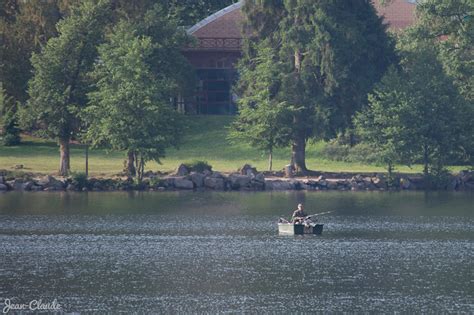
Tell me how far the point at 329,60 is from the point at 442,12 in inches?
462

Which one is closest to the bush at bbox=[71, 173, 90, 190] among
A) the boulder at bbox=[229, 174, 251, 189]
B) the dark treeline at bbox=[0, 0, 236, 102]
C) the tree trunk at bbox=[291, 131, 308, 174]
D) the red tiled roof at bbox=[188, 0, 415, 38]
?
the boulder at bbox=[229, 174, 251, 189]

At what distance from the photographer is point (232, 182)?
85750 mm

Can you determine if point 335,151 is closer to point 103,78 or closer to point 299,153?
point 299,153

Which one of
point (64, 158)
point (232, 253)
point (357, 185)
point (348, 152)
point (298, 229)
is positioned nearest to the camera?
point (232, 253)

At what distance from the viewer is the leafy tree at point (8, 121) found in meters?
94.3

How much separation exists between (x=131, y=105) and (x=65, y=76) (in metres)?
6.72

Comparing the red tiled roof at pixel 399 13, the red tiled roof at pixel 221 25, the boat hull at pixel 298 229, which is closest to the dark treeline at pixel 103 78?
the red tiled roof at pixel 221 25

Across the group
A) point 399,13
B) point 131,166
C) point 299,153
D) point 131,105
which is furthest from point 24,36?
point 399,13

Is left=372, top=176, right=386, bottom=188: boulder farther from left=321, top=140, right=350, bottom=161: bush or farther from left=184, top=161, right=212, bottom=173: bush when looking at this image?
left=184, top=161, right=212, bottom=173: bush

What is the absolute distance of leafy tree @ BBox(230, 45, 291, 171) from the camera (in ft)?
291

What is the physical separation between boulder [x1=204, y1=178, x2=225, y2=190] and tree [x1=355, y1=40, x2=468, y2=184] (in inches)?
428
